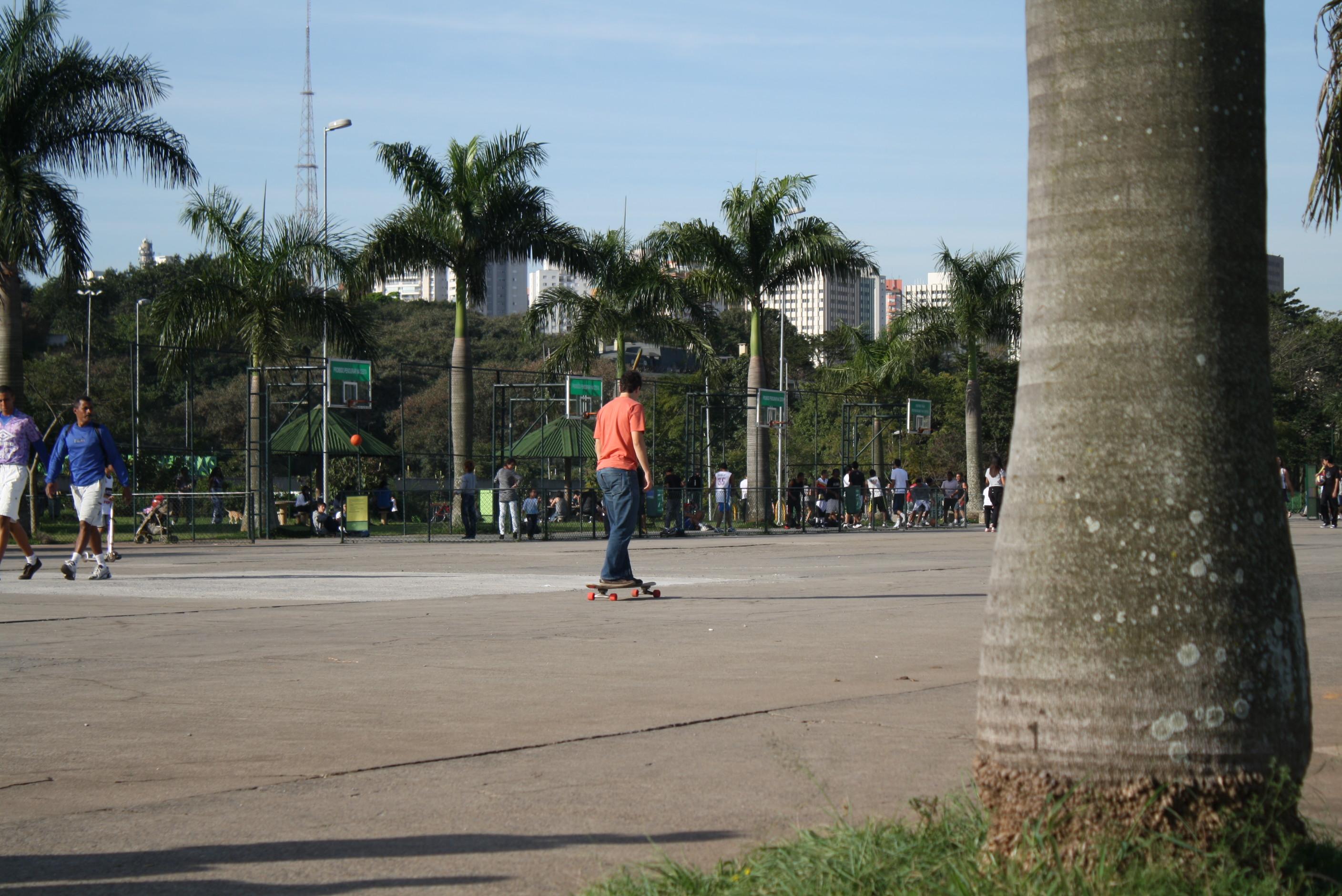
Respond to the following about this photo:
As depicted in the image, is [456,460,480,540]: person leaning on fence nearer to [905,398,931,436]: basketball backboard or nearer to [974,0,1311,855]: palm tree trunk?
[905,398,931,436]: basketball backboard

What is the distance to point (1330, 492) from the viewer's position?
3406 cm

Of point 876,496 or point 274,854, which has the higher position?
point 876,496

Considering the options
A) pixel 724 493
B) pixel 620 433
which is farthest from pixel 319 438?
pixel 620 433

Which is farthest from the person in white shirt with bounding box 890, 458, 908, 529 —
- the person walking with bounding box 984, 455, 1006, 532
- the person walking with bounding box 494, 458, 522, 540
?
the person walking with bounding box 494, 458, 522, 540

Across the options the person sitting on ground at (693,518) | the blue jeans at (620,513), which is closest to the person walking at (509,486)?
the person sitting on ground at (693,518)

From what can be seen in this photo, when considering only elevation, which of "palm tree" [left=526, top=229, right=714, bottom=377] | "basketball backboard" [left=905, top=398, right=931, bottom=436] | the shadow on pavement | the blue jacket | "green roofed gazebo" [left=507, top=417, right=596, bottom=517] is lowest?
the shadow on pavement

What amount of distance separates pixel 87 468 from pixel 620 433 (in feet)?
19.5

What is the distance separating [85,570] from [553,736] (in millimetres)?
12144

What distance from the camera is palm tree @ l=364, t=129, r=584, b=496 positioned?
1298 inches

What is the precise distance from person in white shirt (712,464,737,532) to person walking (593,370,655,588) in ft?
72.0

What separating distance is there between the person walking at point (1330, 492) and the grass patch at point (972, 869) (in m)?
34.0

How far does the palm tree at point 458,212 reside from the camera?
3297 centimetres

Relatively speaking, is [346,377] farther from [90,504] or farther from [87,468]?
[90,504]

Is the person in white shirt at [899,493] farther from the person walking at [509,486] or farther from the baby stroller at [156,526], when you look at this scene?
the baby stroller at [156,526]
